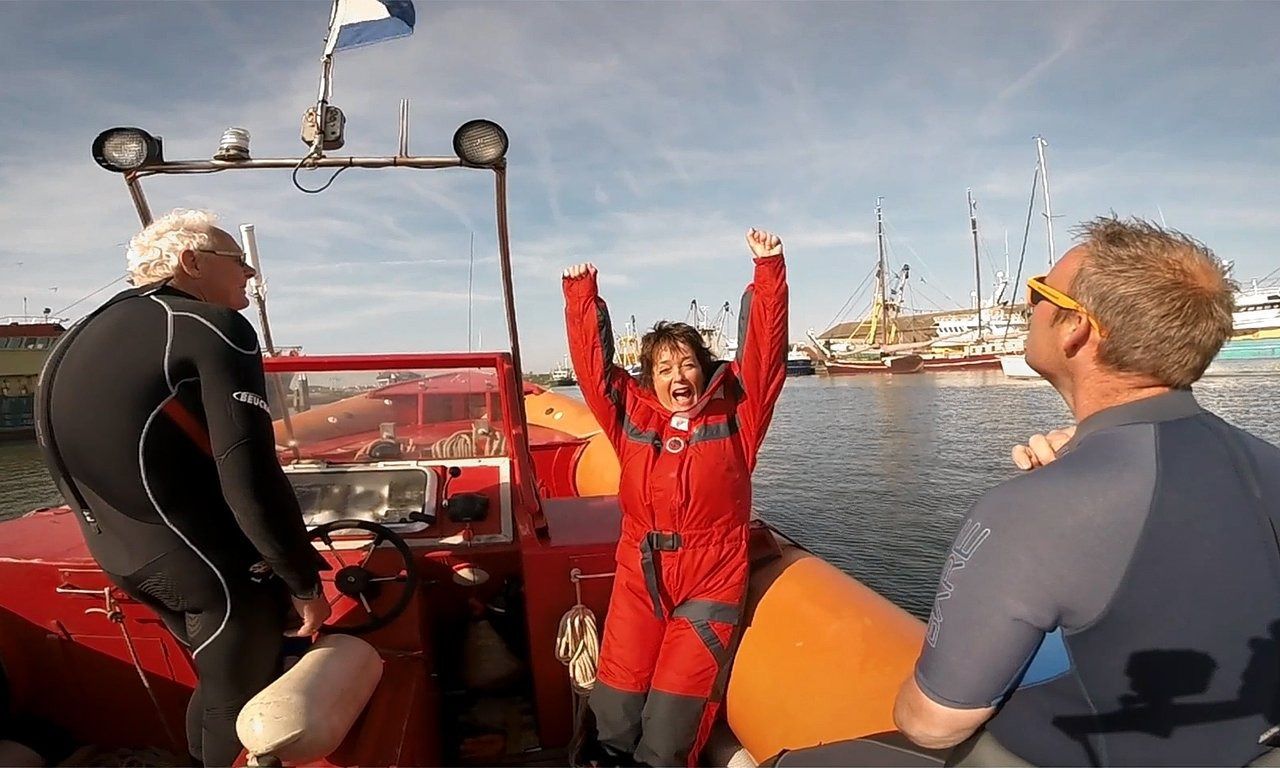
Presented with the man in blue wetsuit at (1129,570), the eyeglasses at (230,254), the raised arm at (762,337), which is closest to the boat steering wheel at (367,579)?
the eyeglasses at (230,254)

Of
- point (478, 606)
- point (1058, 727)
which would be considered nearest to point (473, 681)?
point (478, 606)

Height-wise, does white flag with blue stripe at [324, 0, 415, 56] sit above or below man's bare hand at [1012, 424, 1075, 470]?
above

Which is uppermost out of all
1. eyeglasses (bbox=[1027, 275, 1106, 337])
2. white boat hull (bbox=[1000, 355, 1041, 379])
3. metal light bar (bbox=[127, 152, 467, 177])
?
metal light bar (bbox=[127, 152, 467, 177])

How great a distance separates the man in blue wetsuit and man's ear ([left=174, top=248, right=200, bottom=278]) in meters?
1.95

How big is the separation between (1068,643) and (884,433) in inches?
754

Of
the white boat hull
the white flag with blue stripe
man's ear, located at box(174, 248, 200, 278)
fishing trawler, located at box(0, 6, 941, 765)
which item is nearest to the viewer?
man's ear, located at box(174, 248, 200, 278)

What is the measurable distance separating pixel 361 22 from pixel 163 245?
1525mm

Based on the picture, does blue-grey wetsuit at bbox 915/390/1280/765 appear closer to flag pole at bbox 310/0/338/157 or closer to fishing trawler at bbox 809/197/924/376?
flag pole at bbox 310/0/338/157

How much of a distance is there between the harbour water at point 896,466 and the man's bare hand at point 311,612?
182 cm

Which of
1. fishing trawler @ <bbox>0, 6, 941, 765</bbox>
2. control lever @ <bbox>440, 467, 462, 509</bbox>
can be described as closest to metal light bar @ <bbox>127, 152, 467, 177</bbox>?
Result: fishing trawler @ <bbox>0, 6, 941, 765</bbox>

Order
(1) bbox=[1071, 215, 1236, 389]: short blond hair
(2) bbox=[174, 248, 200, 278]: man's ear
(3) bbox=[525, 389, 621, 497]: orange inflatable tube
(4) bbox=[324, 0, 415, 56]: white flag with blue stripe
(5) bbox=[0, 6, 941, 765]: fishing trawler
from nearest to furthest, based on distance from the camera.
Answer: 1. (1) bbox=[1071, 215, 1236, 389]: short blond hair
2. (2) bbox=[174, 248, 200, 278]: man's ear
3. (5) bbox=[0, 6, 941, 765]: fishing trawler
4. (4) bbox=[324, 0, 415, 56]: white flag with blue stripe
5. (3) bbox=[525, 389, 621, 497]: orange inflatable tube

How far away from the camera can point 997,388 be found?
30.0 metres

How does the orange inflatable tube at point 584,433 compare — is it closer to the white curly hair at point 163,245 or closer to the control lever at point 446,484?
the control lever at point 446,484

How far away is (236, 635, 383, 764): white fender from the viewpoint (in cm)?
174
